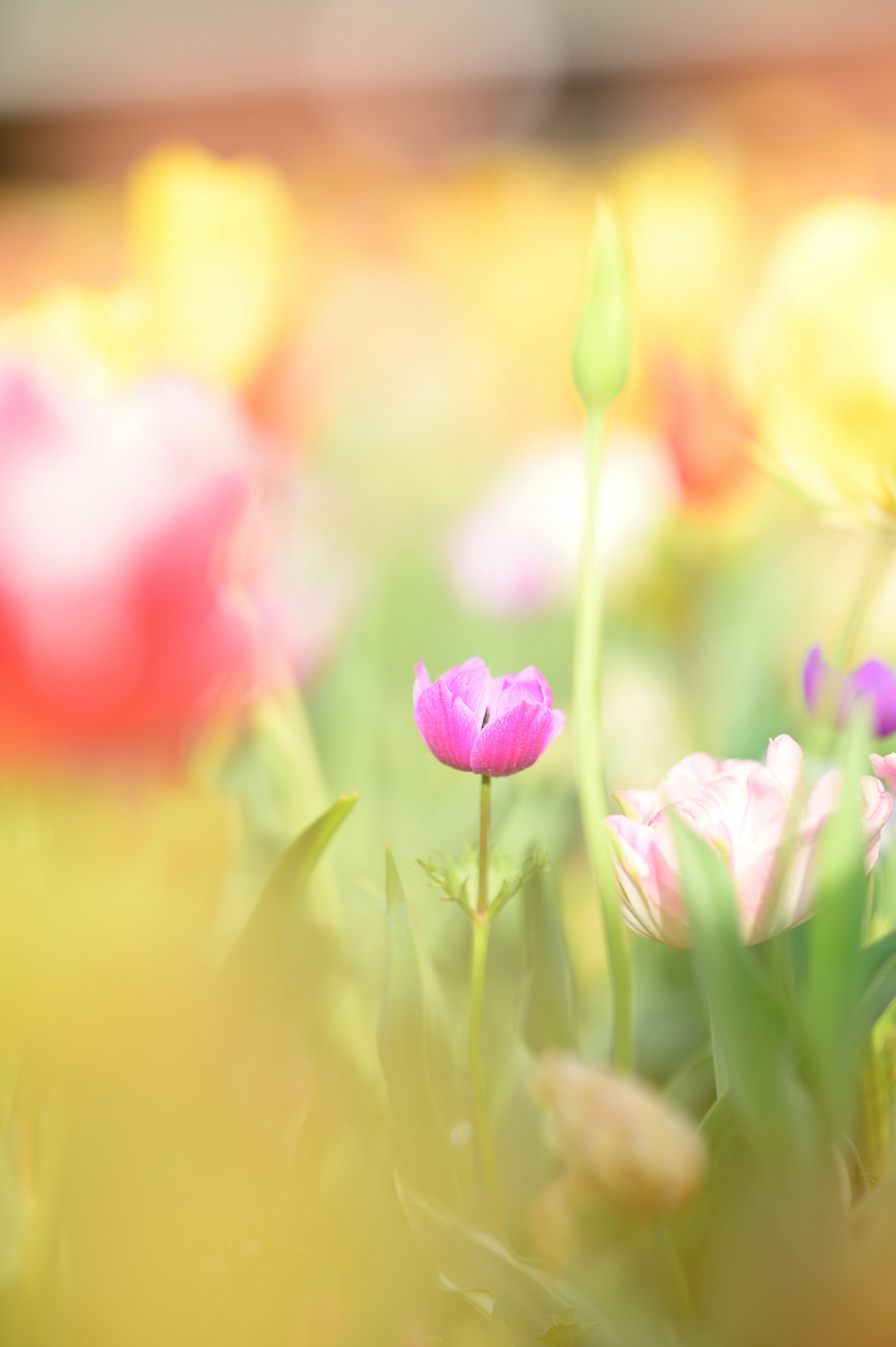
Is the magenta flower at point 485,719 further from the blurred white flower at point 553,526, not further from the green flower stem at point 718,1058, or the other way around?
the blurred white flower at point 553,526

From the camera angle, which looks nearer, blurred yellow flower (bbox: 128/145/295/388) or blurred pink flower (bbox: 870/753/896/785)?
blurred pink flower (bbox: 870/753/896/785)

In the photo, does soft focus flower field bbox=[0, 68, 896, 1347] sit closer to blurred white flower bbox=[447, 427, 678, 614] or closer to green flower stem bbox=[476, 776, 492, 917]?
green flower stem bbox=[476, 776, 492, 917]

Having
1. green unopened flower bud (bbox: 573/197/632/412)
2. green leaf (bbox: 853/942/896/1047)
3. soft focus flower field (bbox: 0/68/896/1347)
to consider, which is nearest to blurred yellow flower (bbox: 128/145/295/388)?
soft focus flower field (bbox: 0/68/896/1347)

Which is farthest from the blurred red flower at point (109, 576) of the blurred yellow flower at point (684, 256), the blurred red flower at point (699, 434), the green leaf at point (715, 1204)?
the blurred yellow flower at point (684, 256)

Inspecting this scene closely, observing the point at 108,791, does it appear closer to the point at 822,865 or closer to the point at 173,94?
the point at 822,865

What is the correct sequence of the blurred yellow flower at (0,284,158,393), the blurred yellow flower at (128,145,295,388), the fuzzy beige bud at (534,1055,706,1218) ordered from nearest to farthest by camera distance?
1. the fuzzy beige bud at (534,1055,706,1218)
2. the blurred yellow flower at (0,284,158,393)
3. the blurred yellow flower at (128,145,295,388)

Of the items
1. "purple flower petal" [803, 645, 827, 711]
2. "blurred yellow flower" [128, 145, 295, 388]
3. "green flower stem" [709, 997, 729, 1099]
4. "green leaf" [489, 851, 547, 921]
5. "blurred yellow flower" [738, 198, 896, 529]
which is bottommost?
"green flower stem" [709, 997, 729, 1099]

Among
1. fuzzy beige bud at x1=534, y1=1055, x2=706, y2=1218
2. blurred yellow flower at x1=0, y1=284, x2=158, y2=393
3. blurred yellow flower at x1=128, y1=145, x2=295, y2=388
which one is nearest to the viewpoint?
fuzzy beige bud at x1=534, y1=1055, x2=706, y2=1218
